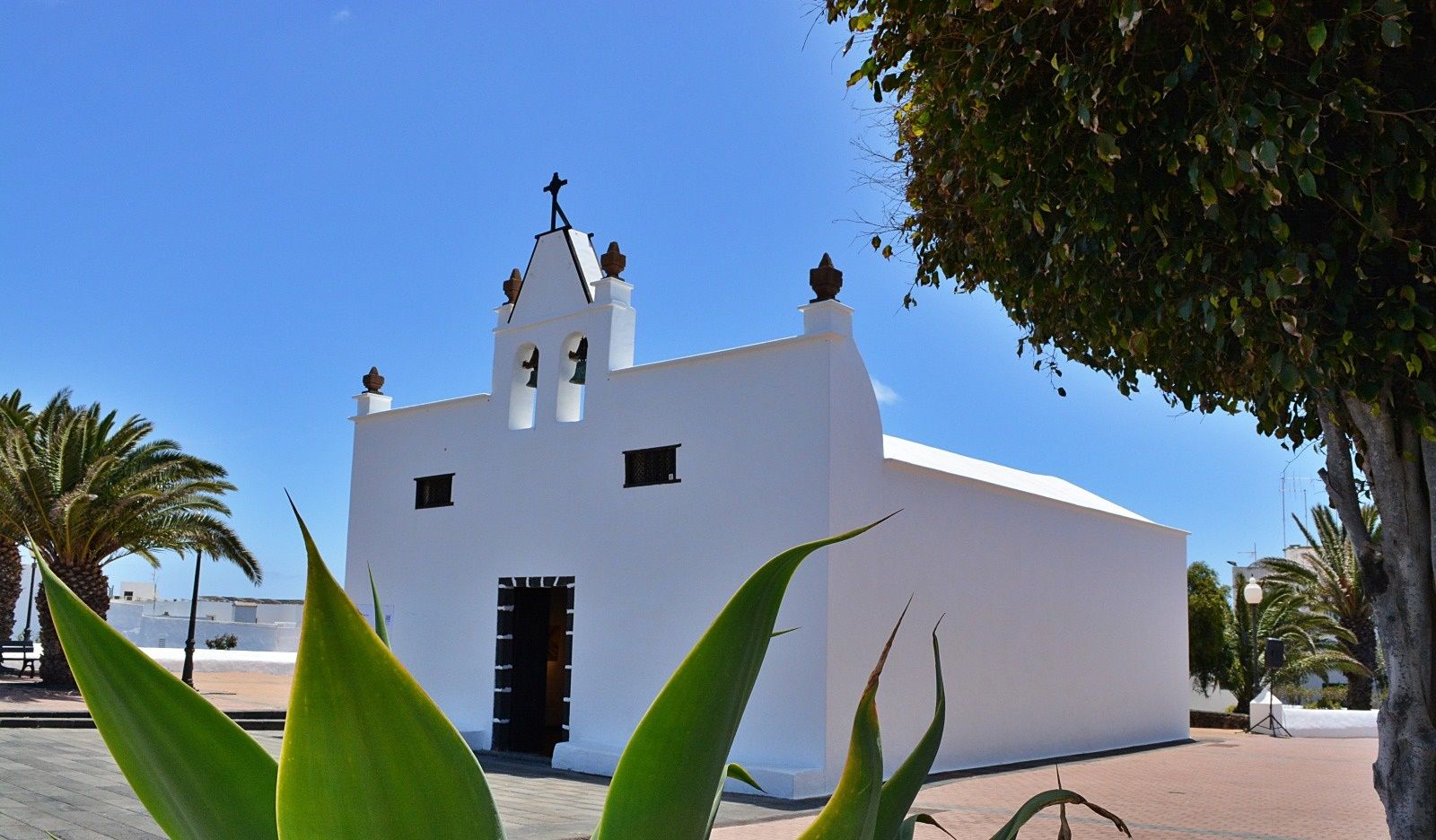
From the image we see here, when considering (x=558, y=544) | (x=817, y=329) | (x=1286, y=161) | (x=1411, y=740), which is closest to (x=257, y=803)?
(x=1286, y=161)

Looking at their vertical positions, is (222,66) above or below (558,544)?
above

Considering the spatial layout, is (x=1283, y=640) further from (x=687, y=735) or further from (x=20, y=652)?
(x=20, y=652)

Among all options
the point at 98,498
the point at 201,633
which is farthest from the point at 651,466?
the point at 201,633

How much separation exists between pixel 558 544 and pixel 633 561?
1250mm

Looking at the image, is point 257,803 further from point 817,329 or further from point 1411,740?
point 817,329

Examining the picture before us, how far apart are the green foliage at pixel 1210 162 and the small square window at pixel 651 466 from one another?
749 cm

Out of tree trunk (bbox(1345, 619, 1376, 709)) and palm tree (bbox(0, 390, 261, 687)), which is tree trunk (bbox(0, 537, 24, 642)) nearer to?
palm tree (bbox(0, 390, 261, 687))

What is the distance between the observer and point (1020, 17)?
15.2 feet

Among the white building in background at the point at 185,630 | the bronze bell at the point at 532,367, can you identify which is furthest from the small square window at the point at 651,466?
the white building in background at the point at 185,630

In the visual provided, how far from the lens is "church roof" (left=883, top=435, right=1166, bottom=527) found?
575 inches

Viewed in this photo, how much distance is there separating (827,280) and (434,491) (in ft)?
22.2

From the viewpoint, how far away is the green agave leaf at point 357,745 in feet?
2.27

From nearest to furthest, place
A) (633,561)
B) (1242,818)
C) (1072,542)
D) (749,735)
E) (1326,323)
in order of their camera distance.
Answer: (1326,323) < (1242,818) < (749,735) < (633,561) < (1072,542)

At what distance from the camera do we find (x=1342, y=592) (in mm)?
22266
